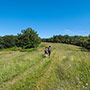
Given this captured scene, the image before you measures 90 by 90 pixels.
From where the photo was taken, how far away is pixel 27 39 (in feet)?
136

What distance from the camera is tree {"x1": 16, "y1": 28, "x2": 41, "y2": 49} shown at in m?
41.3

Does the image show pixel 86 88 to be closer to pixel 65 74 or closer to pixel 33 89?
pixel 65 74

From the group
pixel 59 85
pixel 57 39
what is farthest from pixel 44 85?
pixel 57 39

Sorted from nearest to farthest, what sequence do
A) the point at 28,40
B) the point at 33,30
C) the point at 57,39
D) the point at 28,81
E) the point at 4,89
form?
the point at 4,89 → the point at 28,81 → the point at 28,40 → the point at 33,30 → the point at 57,39

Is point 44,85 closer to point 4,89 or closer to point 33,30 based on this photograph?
point 4,89

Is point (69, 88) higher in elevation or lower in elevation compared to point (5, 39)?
lower

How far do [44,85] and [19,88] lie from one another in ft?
7.30

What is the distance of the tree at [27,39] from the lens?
41.3 metres

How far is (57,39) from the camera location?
91.2 m

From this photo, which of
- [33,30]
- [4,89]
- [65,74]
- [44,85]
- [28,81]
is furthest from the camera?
[33,30]

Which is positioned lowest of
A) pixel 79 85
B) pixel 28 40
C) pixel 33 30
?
pixel 79 85

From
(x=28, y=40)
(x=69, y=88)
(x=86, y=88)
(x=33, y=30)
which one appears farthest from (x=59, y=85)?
→ (x=33, y=30)

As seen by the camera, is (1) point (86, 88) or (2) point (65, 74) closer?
(1) point (86, 88)

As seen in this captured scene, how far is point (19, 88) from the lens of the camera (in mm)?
5637
